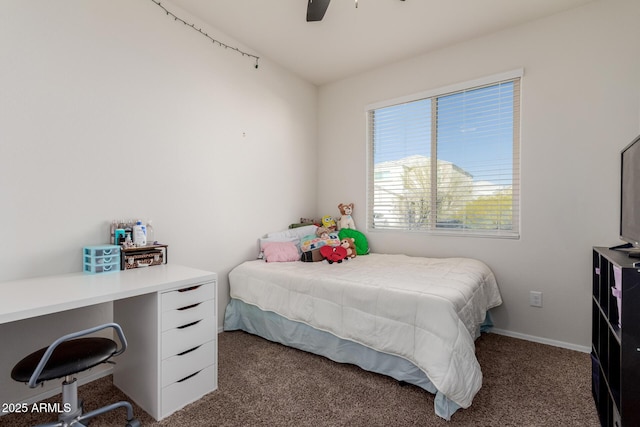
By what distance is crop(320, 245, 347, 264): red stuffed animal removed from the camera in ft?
9.48

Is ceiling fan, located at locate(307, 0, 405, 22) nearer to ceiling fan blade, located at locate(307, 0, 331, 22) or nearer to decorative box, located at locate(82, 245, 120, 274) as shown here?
ceiling fan blade, located at locate(307, 0, 331, 22)

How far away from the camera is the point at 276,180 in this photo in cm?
335

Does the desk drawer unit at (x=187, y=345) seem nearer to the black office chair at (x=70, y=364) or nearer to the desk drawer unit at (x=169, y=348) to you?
the desk drawer unit at (x=169, y=348)

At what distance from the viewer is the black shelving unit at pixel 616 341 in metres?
1.18

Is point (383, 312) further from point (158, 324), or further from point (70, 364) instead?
point (70, 364)

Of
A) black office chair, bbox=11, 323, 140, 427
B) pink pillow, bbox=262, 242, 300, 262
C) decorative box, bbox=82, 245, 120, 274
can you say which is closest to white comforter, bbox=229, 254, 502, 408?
pink pillow, bbox=262, 242, 300, 262

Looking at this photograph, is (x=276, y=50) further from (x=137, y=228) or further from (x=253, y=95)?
(x=137, y=228)

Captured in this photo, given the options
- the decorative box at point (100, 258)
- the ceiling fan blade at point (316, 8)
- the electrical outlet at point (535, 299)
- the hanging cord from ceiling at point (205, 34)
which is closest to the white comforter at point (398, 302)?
the electrical outlet at point (535, 299)

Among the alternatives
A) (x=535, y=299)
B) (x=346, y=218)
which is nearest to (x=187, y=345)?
(x=346, y=218)

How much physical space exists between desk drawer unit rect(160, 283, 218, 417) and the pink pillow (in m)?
1.05

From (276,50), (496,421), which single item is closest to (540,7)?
(276,50)

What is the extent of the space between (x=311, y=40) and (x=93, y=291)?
8.52 feet

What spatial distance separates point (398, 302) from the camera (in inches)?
73.7

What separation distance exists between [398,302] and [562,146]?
6.16 ft
